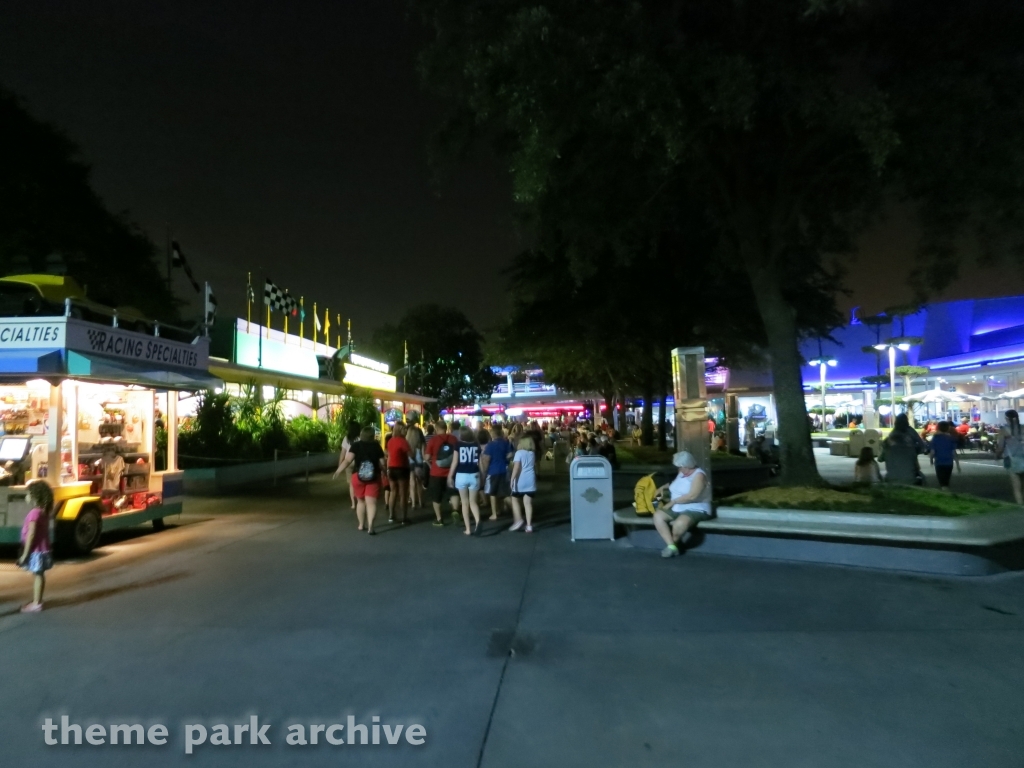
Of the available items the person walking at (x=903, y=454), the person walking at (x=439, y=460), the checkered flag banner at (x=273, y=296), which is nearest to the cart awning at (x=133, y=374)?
the person walking at (x=439, y=460)

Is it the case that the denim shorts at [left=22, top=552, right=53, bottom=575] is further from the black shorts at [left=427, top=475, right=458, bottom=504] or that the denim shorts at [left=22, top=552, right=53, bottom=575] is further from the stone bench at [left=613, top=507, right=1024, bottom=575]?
the stone bench at [left=613, top=507, right=1024, bottom=575]

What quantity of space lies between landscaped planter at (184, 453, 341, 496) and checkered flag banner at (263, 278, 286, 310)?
24.8 feet

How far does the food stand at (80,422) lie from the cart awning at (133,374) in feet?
0.06

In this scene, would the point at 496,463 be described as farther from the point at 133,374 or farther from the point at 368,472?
the point at 133,374

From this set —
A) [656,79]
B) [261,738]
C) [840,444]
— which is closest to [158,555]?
[261,738]

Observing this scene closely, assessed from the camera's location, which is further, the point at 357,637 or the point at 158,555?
the point at 158,555

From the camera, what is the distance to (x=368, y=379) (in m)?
39.3

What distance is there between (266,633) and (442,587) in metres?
2.20

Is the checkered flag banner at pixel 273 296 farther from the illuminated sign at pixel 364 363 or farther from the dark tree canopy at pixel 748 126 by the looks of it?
the dark tree canopy at pixel 748 126

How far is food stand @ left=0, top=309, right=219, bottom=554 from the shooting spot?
35.6 feet

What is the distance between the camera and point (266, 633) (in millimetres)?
6984

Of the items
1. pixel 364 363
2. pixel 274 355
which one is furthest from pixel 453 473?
pixel 364 363

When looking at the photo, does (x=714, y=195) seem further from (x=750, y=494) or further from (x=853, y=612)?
(x=853, y=612)

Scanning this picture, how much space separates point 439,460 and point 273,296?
21848 mm
